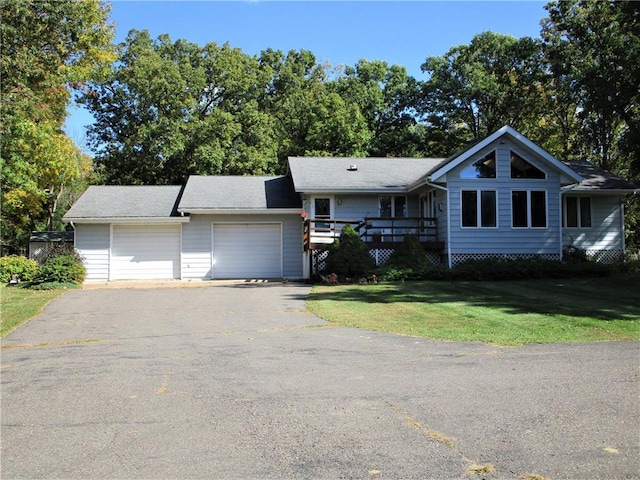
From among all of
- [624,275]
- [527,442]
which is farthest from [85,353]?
[624,275]

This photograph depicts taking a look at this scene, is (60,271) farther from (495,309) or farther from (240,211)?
(495,309)

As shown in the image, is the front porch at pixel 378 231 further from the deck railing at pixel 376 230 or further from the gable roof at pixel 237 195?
the gable roof at pixel 237 195

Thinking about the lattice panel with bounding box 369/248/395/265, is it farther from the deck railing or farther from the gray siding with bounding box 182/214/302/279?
the gray siding with bounding box 182/214/302/279

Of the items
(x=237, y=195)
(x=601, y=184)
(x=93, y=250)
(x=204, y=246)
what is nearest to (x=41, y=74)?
(x=93, y=250)

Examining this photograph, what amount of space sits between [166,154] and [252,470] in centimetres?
2684

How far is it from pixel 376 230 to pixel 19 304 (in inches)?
501

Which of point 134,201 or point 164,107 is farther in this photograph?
point 164,107

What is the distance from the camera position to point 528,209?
65.9 feet

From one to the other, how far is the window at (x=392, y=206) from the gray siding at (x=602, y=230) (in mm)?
6626

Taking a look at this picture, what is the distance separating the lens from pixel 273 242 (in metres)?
22.0

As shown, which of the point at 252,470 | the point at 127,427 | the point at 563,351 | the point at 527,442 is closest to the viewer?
the point at 252,470

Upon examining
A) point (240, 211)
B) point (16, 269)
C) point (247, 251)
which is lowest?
point (16, 269)

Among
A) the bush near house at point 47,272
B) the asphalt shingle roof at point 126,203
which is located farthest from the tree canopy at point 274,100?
the bush near house at point 47,272

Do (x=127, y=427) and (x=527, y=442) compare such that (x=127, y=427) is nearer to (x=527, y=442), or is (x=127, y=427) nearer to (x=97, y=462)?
(x=97, y=462)
